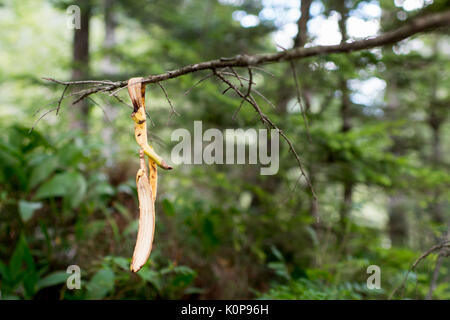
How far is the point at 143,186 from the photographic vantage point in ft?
4.17

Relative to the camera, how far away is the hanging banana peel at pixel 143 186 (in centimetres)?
121

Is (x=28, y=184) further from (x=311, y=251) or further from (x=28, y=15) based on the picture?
(x=28, y=15)

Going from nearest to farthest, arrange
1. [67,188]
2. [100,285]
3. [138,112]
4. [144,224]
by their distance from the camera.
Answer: [144,224] → [138,112] → [100,285] → [67,188]

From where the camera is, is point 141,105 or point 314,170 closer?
point 141,105

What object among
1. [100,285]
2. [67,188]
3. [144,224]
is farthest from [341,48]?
[67,188]

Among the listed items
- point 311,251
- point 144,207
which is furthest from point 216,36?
point 144,207

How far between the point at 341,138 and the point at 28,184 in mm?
→ 3777

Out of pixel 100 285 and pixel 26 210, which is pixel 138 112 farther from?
pixel 26 210

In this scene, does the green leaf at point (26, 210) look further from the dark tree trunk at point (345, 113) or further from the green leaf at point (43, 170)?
the dark tree trunk at point (345, 113)

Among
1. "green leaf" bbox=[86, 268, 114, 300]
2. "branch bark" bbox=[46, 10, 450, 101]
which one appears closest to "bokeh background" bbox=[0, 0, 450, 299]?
"green leaf" bbox=[86, 268, 114, 300]

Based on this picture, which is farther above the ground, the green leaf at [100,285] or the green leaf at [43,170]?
the green leaf at [43,170]

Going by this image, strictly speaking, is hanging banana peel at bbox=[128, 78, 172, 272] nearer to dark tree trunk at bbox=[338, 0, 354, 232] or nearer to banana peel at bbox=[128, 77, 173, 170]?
banana peel at bbox=[128, 77, 173, 170]

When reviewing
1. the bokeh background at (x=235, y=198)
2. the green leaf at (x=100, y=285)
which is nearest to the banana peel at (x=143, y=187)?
the bokeh background at (x=235, y=198)
